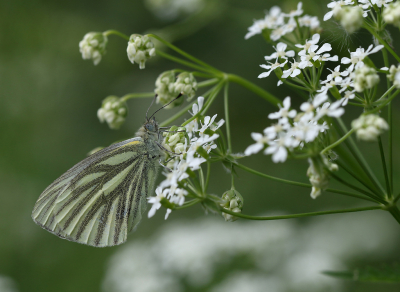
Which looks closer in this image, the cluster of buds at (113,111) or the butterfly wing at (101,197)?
the butterfly wing at (101,197)

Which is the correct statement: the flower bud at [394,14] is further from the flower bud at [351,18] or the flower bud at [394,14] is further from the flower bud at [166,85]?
the flower bud at [166,85]

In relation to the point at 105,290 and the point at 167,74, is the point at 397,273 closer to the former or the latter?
the point at 167,74

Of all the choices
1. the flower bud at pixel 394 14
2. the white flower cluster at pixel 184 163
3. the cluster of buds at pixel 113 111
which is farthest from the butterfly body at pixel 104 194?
the flower bud at pixel 394 14

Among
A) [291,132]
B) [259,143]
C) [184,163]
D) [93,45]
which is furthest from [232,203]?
[93,45]

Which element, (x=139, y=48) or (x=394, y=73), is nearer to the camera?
(x=394, y=73)

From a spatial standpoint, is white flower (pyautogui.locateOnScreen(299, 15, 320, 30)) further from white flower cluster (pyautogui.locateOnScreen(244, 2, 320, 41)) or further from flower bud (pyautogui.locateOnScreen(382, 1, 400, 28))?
flower bud (pyautogui.locateOnScreen(382, 1, 400, 28))

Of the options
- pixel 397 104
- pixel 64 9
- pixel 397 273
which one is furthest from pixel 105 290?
pixel 64 9

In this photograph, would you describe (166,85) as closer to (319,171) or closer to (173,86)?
(173,86)
